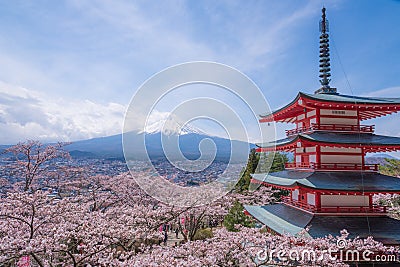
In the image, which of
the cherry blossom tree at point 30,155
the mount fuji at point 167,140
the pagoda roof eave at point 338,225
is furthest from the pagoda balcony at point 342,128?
the cherry blossom tree at point 30,155

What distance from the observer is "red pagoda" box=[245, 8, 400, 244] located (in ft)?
23.9

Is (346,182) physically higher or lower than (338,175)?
lower

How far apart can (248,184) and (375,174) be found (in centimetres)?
1237

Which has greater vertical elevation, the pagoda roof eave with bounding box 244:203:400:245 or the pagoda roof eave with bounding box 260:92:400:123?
the pagoda roof eave with bounding box 260:92:400:123

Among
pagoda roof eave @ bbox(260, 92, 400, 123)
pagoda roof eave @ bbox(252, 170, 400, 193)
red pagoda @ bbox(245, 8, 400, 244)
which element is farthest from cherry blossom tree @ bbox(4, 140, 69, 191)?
pagoda roof eave @ bbox(260, 92, 400, 123)

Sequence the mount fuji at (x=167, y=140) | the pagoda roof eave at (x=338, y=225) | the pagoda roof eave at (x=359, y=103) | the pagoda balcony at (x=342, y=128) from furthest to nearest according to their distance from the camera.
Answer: the mount fuji at (x=167, y=140) < the pagoda balcony at (x=342, y=128) < the pagoda roof eave at (x=359, y=103) < the pagoda roof eave at (x=338, y=225)

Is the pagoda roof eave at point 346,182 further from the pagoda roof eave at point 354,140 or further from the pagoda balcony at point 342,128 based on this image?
the pagoda balcony at point 342,128

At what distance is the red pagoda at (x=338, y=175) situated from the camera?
728cm

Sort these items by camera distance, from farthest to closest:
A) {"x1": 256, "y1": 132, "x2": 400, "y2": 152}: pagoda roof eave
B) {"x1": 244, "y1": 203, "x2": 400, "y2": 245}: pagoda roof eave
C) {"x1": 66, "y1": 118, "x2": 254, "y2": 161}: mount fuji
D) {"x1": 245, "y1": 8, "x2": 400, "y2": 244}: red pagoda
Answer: {"x1": 66, "y1": 118, "x2": 254, "y2": 161}: mount fuji < {"x1": 256, "y1": 132, "x2": 400, "y2": 152}: pagoda roof eave < {"x1": 245, "y1": 8, "x2": 400, "y2": 244}: red pagoda < {"x1": 244, "y1": 203, "x2": 400, "y2": 245}: pagoda roof eave

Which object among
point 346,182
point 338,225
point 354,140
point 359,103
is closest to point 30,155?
point 338,225

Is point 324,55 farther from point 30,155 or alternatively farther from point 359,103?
point 30,155

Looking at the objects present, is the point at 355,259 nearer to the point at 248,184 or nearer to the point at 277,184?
the point at 277,184

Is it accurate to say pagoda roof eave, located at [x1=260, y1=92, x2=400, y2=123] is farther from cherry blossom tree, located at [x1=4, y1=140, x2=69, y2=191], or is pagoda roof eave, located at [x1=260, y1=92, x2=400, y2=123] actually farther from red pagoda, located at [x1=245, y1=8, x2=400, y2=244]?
cherry blossom tree, located at [x1=4, y1=140, x2=69, y2=191]

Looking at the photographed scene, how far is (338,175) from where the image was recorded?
812 centimetres
